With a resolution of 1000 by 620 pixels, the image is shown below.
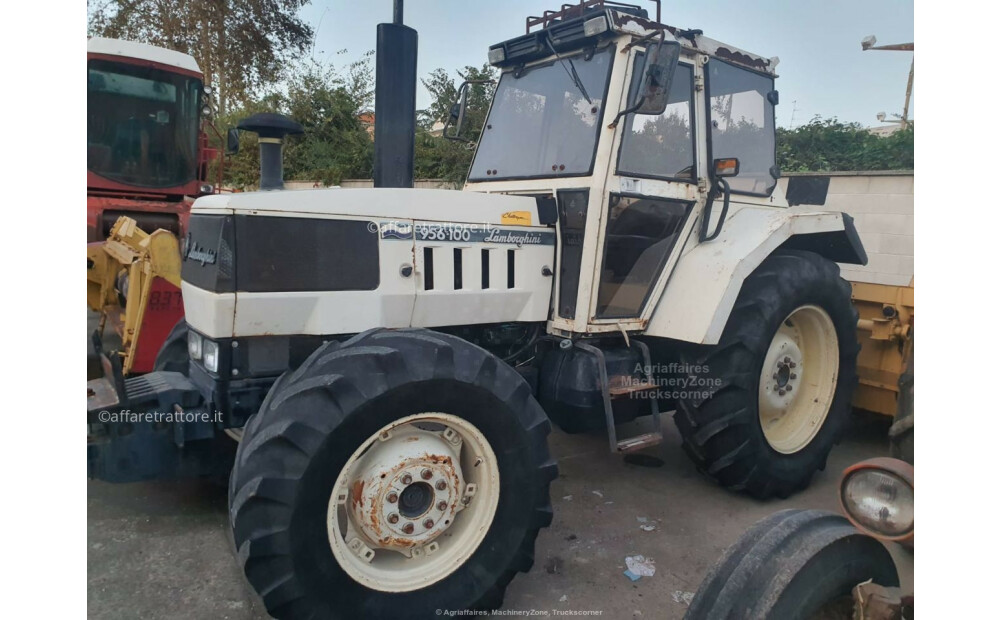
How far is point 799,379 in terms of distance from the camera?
4.05 meters

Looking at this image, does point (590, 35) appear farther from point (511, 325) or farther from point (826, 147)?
point (826, 147)

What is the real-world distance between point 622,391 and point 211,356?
1951 millimetres

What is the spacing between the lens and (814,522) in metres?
1.93

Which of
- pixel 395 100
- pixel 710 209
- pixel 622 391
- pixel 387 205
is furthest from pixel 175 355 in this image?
pixel 710 209

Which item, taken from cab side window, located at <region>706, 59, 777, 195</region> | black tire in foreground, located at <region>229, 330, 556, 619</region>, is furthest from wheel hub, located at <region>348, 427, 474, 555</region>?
cab side window, located at <region>706, 59, 777, 195</region>

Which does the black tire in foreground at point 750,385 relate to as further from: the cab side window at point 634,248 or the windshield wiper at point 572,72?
the windshield wiper at point 572,72

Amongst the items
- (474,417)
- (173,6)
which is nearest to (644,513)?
(474,417)

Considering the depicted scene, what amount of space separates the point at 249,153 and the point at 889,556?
13863 mm

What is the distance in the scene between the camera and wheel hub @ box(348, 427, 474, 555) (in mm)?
2508

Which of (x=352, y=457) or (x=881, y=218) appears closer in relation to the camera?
(x=352, y=457)

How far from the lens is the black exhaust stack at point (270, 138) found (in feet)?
10.7

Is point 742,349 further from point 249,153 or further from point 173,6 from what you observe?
point 249,153

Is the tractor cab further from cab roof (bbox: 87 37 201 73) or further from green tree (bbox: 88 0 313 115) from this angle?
cab roof (bbox: 87 37 201 73)

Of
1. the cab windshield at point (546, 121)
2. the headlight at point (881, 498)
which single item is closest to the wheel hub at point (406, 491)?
the headlight at point (881, 498)
